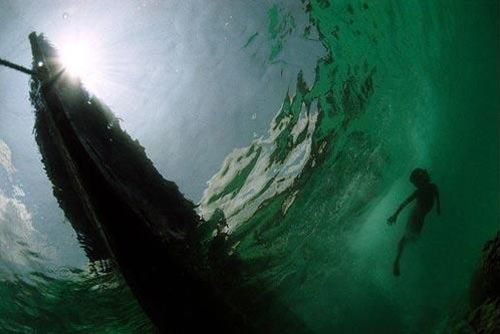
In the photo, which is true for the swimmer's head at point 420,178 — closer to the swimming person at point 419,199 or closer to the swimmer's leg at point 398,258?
the swimming person at point 419,199

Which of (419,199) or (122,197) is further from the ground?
(122,197)

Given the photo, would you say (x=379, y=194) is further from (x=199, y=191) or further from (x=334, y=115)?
(x=199, y=191)

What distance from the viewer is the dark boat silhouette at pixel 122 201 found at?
519cm

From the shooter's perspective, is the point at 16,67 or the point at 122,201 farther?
the point at 122,201

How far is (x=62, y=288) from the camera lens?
12.5m

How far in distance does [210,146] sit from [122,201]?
4.78m

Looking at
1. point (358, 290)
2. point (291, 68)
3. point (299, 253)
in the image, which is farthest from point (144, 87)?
point (358, 290)

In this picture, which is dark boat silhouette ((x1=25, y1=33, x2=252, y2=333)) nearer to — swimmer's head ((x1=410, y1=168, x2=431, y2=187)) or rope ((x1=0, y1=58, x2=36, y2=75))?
rope ((x1=0, y1=58, x2=36, y2=75))

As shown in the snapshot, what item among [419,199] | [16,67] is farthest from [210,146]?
[419,199]

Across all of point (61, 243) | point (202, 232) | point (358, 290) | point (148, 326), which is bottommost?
point (358, 290)

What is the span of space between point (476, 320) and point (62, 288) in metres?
12.3

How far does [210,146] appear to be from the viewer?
9.89 m

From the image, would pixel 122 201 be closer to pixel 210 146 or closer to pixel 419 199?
pixel 210 146

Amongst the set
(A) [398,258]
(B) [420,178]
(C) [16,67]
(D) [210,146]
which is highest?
(D) [210,146]
